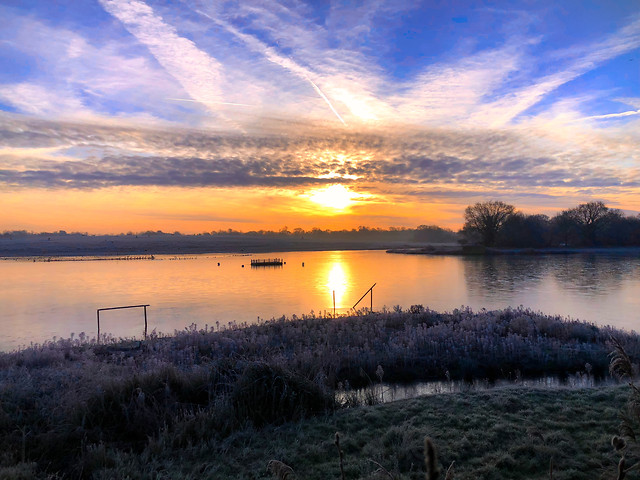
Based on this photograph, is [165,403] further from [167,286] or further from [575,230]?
[575,230]

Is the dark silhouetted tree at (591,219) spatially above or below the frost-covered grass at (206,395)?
above

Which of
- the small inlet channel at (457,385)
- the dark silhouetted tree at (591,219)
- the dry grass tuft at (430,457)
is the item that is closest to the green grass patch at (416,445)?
the small inlet channel at (457,385)

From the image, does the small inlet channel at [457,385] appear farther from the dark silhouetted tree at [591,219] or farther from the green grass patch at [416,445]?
the dark silhouetted tree at [591,219]

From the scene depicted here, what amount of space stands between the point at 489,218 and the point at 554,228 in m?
17.9

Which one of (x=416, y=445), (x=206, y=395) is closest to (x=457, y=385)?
(x=416, y=445)

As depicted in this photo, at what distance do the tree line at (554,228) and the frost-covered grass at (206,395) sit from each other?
83.7 m

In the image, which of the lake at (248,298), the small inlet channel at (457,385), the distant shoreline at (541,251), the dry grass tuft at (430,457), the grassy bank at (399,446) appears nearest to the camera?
the dry grass tuft at (430,457)

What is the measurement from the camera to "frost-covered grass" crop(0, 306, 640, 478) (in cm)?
523

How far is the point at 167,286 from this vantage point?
34.0 meters

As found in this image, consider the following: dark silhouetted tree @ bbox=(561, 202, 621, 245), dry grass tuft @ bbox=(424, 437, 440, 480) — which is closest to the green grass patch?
dry grass tuft @ bbox=(424, 437, 440, 480)

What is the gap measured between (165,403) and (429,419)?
13.3ft

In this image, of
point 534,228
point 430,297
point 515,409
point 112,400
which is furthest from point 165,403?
point 534,228

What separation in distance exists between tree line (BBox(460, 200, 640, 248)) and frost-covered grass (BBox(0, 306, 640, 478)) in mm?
83708

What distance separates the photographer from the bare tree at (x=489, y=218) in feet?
299
